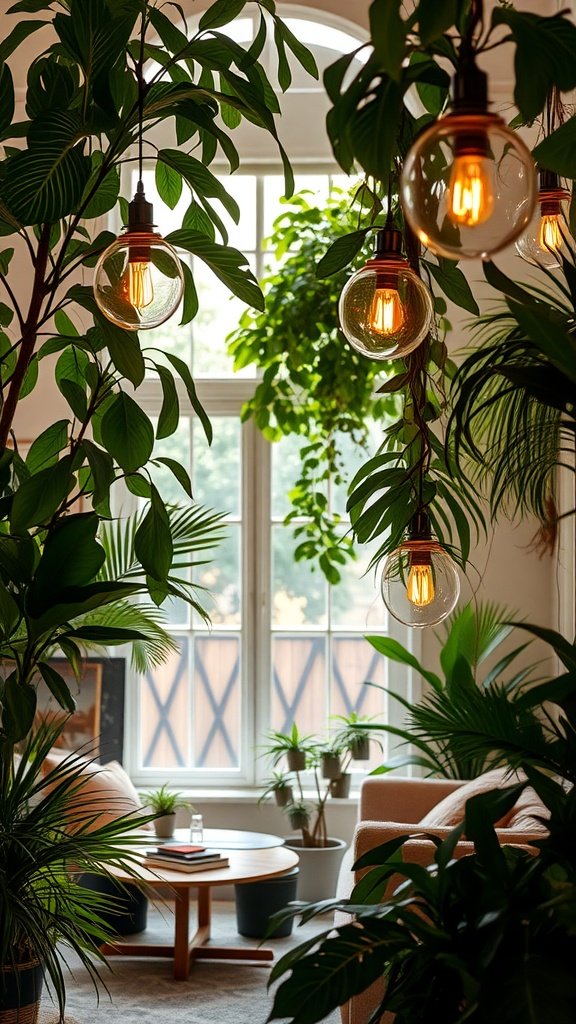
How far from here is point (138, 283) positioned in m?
1.62

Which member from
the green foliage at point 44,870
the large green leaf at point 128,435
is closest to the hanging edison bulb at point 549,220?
the large green leaf at point 128,435

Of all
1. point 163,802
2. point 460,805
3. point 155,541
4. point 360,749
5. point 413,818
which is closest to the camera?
point 155,541

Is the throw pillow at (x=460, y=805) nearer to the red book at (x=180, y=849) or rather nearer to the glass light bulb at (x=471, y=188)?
the red book at (x=180, y=849)

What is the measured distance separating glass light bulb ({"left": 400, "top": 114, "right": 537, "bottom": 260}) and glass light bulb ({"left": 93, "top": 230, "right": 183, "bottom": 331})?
61 cm

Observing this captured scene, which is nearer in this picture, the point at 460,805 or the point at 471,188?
the point at 471,188

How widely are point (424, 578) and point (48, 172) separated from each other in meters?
0.88

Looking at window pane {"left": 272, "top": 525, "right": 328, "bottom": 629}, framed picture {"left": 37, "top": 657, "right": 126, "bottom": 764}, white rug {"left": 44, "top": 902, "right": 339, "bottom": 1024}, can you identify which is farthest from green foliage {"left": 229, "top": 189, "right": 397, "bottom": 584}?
white rug {"left": 44, "top": 902, "right": 339, "bottom": 1024}

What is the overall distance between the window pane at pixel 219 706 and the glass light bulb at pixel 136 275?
4238 millimetres

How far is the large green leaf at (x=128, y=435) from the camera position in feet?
6.52

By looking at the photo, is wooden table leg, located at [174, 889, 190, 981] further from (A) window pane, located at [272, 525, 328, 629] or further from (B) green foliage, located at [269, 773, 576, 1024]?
(B) green foliage, located at [269, 773, 576, 1024]

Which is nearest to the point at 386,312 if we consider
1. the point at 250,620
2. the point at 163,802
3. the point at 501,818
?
the point at 501,818

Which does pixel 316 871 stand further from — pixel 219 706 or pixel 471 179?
pixel 471 179

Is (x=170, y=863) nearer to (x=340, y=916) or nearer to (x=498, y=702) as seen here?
(x=340, y=916)

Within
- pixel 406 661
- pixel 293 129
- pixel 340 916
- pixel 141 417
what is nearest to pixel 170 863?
pixel 340 916
